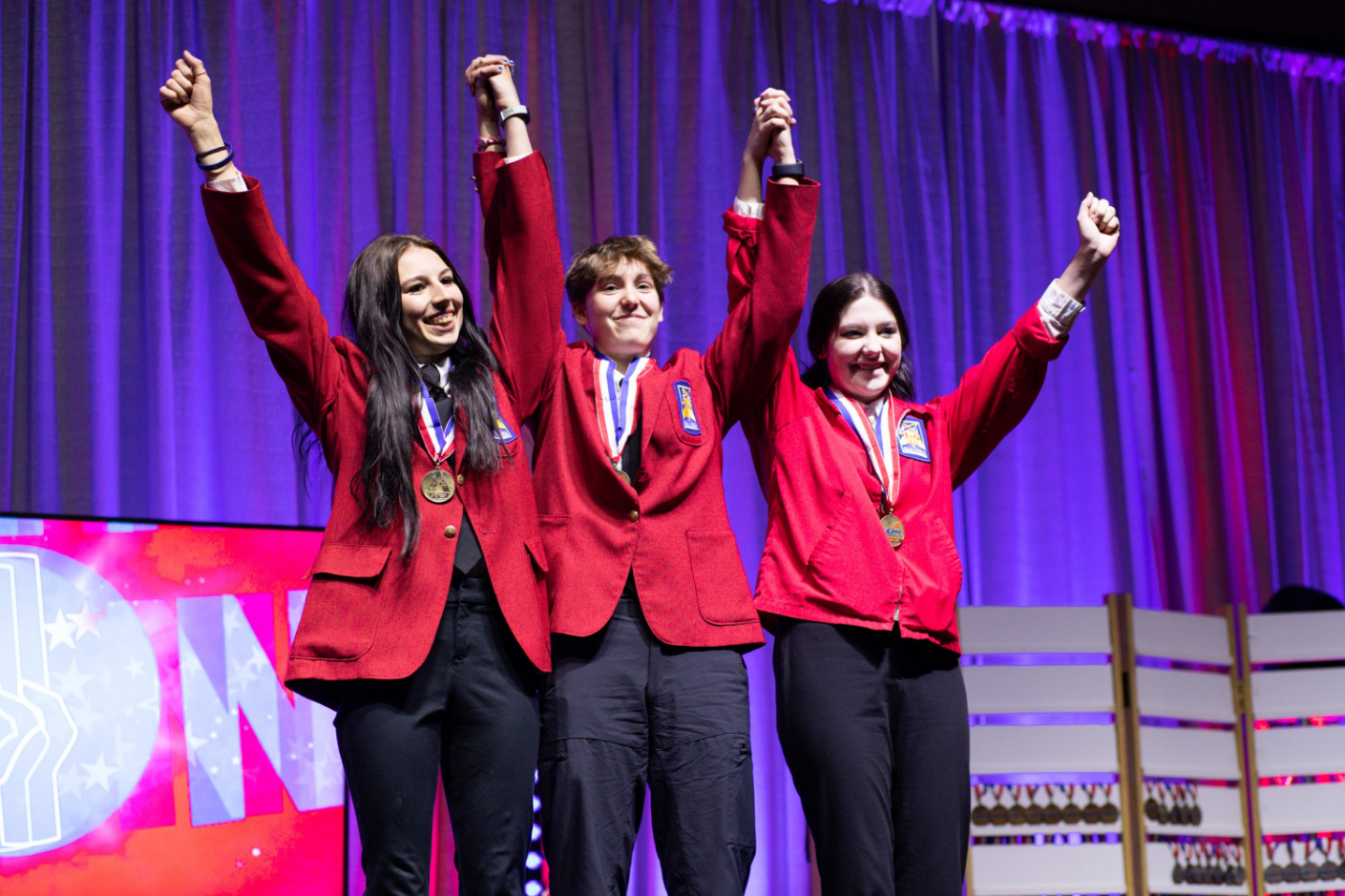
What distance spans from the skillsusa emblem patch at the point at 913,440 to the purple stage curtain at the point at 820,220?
148 cm

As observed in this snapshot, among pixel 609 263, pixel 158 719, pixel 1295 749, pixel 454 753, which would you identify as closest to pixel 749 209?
pixel 609 263

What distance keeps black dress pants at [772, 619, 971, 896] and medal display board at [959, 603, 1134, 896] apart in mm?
1356

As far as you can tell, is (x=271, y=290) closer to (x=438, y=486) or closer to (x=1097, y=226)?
(x=438, y=486)

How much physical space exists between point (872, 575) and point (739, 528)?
1700 mm

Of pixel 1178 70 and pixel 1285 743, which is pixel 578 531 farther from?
pixel 1178 70

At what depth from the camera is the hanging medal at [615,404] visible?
214 cm

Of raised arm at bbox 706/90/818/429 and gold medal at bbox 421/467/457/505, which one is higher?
raised arm at bbox 706/90/818/429

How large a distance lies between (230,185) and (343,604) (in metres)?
0.64

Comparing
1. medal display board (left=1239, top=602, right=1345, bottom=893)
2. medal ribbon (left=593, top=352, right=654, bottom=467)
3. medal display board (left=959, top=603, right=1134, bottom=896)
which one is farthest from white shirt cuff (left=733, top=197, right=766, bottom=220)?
medal display board (left=1239, top=602, right=1345, bottom=893)

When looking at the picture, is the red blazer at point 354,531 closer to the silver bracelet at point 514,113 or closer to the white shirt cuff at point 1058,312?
the silver bracelet at point 514,113

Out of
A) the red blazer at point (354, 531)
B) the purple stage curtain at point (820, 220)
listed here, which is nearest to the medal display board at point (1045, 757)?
the purple stage curtain at point (820, 220)

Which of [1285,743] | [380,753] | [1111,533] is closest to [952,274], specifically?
[1111,533]

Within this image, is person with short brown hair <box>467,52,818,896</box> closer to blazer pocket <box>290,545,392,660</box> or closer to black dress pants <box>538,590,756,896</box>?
black dress pants <box>538,590,756,896</box>

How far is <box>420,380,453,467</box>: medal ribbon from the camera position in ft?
6.44
